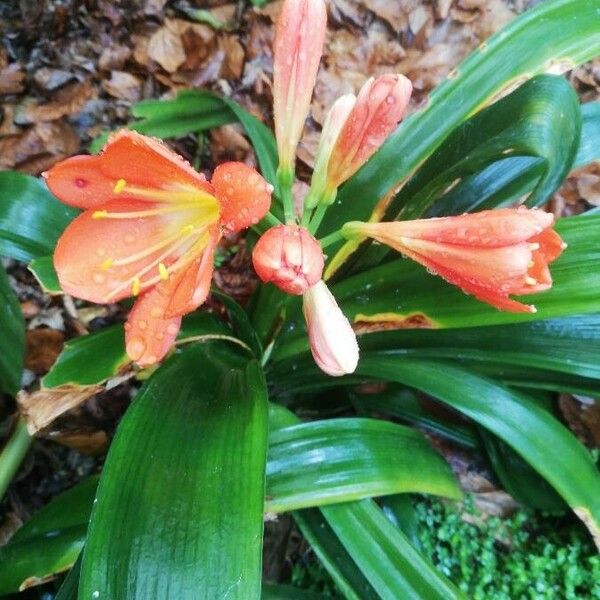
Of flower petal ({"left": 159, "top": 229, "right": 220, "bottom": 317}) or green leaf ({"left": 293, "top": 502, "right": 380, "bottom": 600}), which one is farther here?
green leaf ({"left": 293, "top": 502, "right": 380, "bottom": 600})

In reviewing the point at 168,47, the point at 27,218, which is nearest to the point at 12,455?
the point at 27,218

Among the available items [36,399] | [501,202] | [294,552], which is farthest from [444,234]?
[294,552]

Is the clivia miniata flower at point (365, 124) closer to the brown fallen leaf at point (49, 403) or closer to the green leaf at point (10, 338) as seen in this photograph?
the brown fallen leaf at point (49, 403)

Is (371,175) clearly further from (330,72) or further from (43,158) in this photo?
(43,158)

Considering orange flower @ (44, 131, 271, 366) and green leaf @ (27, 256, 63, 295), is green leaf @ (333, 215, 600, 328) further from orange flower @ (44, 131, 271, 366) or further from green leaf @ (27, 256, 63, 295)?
green leaf @ (27, 256, 63, 295)

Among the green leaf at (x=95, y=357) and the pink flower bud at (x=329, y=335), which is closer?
the pink flower bud at (x=329, y=335)

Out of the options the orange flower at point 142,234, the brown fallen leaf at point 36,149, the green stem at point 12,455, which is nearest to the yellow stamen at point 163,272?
the orange flower at point 142,234

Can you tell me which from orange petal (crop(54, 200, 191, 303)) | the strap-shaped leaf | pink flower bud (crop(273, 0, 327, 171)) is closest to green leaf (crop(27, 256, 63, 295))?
orange petal (crop(54, 200, 191, 303))
